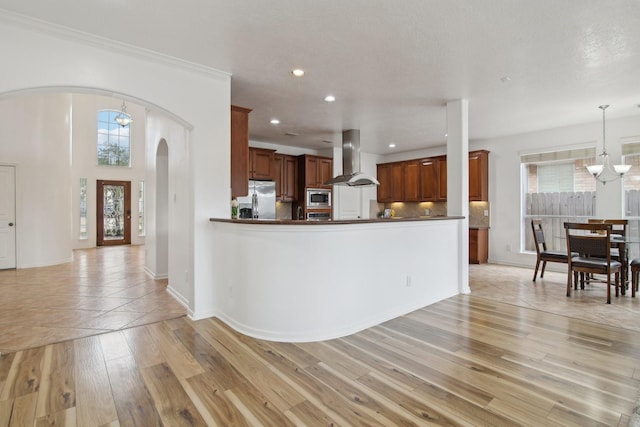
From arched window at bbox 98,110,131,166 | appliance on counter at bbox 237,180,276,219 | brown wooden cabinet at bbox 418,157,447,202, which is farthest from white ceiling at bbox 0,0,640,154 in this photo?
arched window at bbox 98,110,131,166

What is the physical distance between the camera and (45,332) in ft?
10.1

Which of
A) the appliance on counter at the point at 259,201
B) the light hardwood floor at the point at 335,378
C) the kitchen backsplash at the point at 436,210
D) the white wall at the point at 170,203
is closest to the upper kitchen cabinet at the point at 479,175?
the kitchen backsplash at the point at 436,210

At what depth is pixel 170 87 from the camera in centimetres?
327

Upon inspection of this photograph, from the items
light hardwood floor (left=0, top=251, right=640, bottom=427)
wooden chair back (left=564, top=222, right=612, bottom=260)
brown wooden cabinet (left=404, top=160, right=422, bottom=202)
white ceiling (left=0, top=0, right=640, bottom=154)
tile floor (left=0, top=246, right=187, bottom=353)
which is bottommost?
light hardwood floor (left=0, top=251, right=640, bottom=427)

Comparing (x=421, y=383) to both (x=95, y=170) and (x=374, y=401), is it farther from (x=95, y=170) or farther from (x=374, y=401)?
(x=95, y=170)

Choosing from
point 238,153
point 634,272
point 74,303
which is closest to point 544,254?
point 634,272

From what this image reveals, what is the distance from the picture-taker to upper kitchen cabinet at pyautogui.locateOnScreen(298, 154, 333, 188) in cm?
741

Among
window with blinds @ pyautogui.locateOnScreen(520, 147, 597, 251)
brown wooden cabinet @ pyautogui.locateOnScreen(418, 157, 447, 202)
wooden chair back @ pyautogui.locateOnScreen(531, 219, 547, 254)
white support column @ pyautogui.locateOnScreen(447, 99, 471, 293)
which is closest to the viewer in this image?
white support column @ pyautogui.locateOnScreen(447, 99, 471, 293)

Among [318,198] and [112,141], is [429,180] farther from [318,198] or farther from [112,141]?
[112,141]

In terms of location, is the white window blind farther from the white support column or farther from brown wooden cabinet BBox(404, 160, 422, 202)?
the white support column

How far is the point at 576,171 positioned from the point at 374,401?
21.0 feet

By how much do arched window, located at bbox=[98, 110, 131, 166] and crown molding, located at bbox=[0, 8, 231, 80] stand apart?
27.2 feet

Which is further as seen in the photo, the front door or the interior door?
the front door

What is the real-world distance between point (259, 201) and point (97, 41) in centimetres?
400
